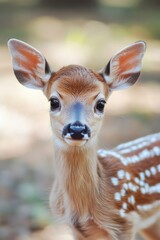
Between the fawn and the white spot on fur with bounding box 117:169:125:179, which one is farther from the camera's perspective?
the white spot on fur with bounding box 117:169:125:179

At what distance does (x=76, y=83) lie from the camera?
435 centimetres

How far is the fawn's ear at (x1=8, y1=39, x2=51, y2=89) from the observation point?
4.60 meters

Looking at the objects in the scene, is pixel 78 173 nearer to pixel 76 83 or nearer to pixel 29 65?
pixel 76 83

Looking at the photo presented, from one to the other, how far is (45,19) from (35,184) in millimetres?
9748

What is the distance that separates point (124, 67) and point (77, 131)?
0.84m

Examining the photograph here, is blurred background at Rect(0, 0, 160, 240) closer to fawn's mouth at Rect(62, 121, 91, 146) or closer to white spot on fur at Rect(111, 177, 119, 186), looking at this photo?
white spot on fur at Rect(111, 177, 119, 186)

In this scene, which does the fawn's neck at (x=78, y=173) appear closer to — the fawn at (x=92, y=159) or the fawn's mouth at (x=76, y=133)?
the fawn at (x=92, y=159)

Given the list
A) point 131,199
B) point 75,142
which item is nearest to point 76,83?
point 75,142

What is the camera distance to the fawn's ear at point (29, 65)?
4.60 meters

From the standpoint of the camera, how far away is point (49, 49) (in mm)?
12758

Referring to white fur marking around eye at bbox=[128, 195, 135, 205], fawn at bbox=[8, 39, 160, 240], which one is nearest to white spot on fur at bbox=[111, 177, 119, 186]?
fawn at bbox=[8, 39, 160, 240]

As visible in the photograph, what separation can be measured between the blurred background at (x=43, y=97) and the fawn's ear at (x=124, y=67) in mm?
1328

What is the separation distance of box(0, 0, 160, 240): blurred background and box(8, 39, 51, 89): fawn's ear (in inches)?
50.6

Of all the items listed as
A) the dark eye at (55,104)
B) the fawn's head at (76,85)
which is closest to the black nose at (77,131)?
the fawn's head at (76,85)
